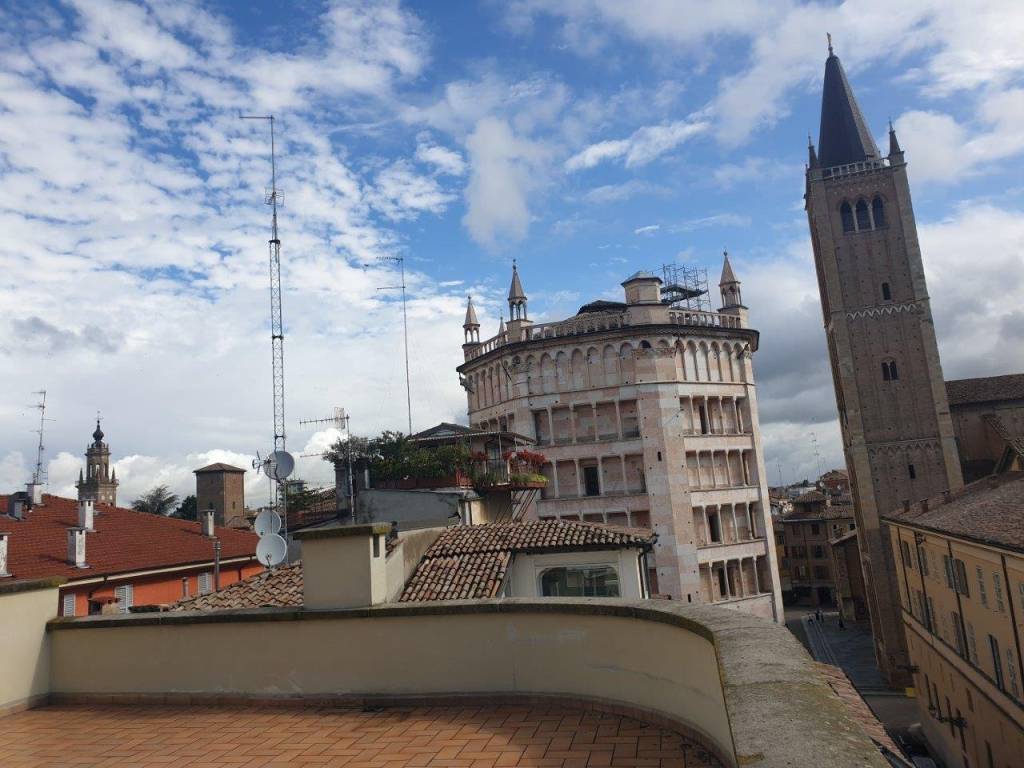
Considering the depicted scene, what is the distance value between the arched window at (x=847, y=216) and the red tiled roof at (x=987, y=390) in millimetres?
15416

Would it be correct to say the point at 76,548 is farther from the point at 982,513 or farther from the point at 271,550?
the point at 982,513

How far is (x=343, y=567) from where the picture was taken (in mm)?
8094

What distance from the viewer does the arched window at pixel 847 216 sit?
55.5 m

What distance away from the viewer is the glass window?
17.9m

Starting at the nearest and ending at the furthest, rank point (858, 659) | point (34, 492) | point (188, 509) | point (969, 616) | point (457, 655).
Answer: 1. point (457, 655)
2. point (969, 616)
3. point (34, 492)
4. point (858, 659)
5. point (188, 509)

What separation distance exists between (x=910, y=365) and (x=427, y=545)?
158ft

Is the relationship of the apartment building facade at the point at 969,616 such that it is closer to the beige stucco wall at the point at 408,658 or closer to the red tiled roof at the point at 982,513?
the red tiled roof at the point at 982,513

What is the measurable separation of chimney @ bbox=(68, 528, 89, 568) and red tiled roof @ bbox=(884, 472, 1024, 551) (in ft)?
104

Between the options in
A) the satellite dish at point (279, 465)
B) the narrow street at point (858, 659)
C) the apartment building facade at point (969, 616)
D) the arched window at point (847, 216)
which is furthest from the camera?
the arched window at point (847, 216)

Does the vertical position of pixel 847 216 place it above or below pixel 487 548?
above

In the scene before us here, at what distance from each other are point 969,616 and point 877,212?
119 feet

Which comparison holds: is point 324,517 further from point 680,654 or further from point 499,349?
point 680,654

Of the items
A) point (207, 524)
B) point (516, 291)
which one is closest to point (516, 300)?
point (516, 291)

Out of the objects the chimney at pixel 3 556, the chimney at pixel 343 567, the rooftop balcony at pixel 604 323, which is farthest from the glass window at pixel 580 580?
the rooftop balcony at pixel 604 323
